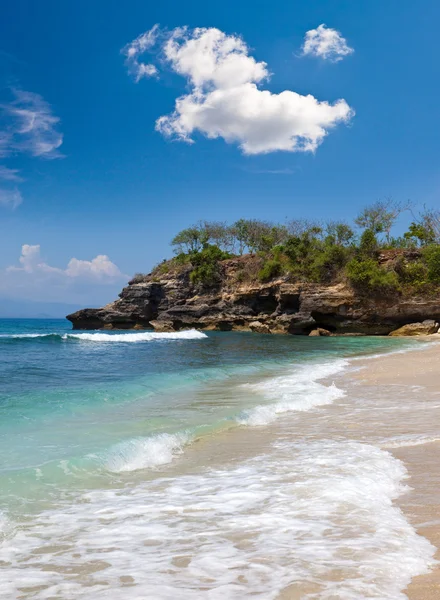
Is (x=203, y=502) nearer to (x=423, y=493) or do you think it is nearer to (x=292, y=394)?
(x=423, y=493)

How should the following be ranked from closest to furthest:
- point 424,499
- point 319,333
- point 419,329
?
point 424,499, point 419,329, point 319,333

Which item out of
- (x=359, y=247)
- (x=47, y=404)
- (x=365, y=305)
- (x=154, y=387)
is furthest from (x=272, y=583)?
(x=359, y=247)

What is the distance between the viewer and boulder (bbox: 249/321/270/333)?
1794 inches

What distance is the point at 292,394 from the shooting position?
1048 cm

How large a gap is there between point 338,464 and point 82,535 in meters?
3.07

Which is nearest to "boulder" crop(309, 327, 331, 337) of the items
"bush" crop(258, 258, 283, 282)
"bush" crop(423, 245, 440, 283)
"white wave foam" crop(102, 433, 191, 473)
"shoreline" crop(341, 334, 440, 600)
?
"bush" crop(258, 258, 283, 282)

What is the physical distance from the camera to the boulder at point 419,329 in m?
36.3

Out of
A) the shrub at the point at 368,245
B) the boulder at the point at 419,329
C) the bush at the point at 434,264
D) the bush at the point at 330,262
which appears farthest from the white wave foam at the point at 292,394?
the shrub at the point at 368,245

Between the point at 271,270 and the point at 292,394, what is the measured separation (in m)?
37.5

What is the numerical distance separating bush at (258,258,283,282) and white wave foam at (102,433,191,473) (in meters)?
41.3

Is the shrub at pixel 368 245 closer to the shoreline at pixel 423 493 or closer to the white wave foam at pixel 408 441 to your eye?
the shoreline at pixel 423 493

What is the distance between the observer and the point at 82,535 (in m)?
3.55

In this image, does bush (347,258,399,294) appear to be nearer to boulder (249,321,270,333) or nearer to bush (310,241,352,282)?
bush (310,241,352,282)

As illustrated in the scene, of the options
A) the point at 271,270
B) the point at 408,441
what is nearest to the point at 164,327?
the point at 271,270
